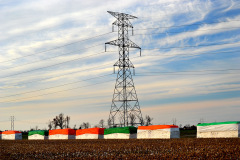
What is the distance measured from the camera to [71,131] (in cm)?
5669

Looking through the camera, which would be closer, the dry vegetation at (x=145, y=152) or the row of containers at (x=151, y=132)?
the dry vegetation at (x=145, y=152)

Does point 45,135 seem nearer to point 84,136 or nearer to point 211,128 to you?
point 84,136

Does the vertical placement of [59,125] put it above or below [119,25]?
below

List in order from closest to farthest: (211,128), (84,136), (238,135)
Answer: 1. (238,135)
2. (211,128)
3. (84,136)

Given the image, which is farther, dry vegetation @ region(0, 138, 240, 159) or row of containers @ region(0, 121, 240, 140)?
row of containers @ region(0, 121, 240, 140)

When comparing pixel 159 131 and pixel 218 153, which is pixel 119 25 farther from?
pixel 218 153

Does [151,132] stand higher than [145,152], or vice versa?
[145,152]

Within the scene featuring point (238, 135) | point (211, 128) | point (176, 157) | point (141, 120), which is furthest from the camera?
point (141, 120)

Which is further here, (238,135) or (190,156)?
(238,135)

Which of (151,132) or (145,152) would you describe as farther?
(151,132)

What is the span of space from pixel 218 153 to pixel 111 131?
1208 inches

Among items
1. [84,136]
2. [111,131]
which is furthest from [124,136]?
[84,136]

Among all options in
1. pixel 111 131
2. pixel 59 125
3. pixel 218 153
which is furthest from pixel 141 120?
pixel 59 125

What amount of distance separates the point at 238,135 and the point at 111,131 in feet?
65.6
